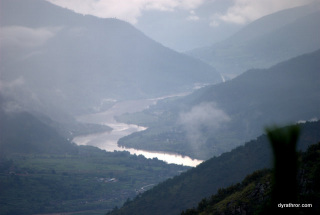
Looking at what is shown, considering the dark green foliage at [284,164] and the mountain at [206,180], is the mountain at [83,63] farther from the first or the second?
the dark green foliage at [284,164]

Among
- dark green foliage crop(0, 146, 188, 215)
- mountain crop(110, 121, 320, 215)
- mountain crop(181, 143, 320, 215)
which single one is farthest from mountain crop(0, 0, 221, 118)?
mountain crop(181, 143, 320, 215)

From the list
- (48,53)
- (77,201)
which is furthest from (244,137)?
(48,53)

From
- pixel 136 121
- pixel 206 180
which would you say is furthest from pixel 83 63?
pixel 206 180

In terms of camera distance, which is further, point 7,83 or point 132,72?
point 132,72

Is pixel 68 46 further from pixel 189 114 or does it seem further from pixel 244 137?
pixel 244 137

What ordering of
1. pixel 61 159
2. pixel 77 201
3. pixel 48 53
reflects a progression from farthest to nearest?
pixel 48 53 < pixel 61 159 < pixel 77 201
